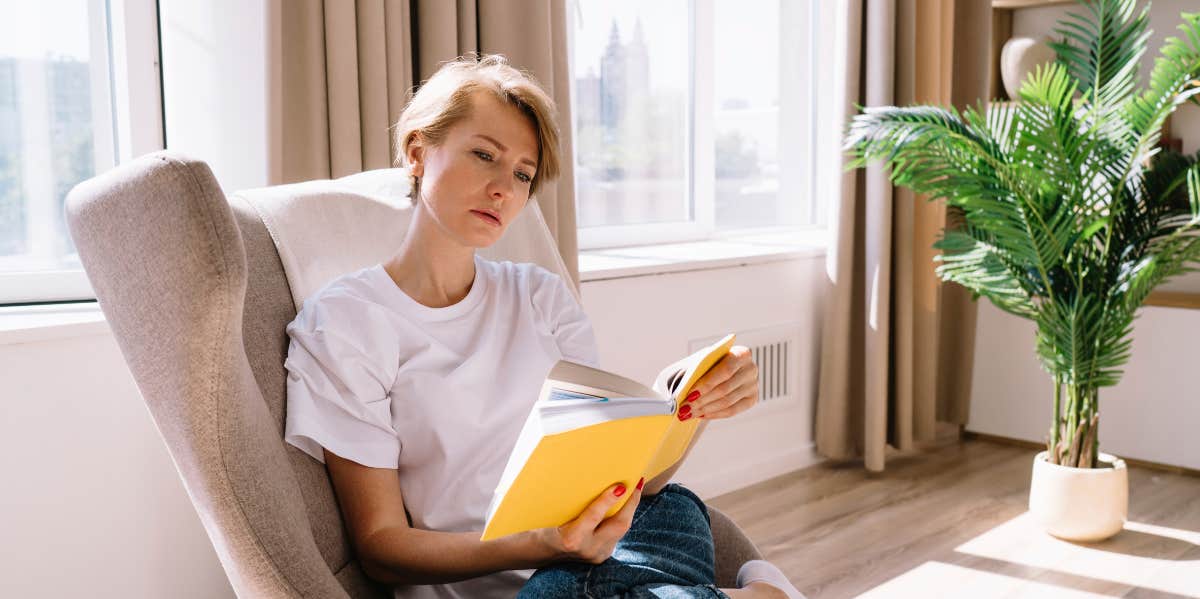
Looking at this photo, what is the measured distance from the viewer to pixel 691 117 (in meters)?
3.33

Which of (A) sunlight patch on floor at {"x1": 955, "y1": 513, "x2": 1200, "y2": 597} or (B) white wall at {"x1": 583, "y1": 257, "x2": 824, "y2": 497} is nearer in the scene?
(A) sunlight patch on floor at {"x1": 955, "y1": 513, "x2": 1200, "y2": 597}

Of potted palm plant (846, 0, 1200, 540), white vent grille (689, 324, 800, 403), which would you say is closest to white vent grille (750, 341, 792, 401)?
white vent grille (689, 324, 800, 403)

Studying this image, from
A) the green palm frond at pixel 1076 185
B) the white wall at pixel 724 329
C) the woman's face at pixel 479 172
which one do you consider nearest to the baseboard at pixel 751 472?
the white wall at pixel 724 329

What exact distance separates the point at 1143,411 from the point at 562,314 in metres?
2.66

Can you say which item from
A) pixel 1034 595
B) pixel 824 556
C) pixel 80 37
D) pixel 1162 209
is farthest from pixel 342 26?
pixel 1162 209

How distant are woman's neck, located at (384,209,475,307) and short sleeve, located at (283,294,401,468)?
0.30ft

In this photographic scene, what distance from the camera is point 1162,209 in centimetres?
275

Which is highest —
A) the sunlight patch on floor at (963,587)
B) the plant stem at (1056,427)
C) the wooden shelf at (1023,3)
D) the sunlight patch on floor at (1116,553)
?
the wooden shelf at (1023,3)

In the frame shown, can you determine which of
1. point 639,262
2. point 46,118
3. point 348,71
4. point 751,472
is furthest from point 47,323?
point 751,472

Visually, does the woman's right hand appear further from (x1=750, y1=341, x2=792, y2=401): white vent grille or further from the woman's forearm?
(x1=750, y1=341, x2=792, y2=401): white vent grille

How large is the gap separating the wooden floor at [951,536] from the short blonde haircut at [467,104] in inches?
55.9

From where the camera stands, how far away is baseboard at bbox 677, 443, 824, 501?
120 inches

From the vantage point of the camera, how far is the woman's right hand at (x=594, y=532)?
107 cm

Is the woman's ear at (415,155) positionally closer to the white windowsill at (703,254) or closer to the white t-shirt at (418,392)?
the white t-shirt at (418,392)
